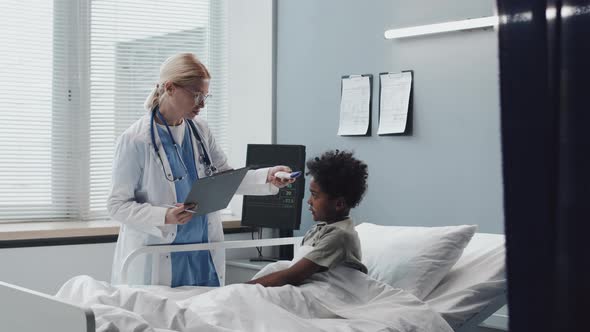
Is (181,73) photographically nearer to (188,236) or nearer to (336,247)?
(188,236)

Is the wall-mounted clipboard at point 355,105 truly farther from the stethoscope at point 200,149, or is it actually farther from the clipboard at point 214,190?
the clipboard at point 214,190

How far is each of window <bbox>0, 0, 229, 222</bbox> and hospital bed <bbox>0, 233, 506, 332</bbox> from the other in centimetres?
145

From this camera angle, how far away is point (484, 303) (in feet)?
7.55

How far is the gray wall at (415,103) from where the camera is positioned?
9.79ft

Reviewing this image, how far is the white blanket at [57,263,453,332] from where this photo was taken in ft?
5.52

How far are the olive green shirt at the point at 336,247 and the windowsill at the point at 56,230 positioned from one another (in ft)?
4.98

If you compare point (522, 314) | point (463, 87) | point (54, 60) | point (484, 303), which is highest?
point (54, 60)

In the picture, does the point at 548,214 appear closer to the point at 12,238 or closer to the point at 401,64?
the point at 401,64

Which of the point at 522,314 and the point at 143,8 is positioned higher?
the point at 143,8

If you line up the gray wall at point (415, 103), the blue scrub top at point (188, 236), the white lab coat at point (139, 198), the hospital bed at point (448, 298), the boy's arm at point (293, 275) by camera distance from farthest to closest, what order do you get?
the gray wall at point (415, 103), the blue scrub top at point (188, 236), the white lab coat at point (139, 198), the boy's arm at point (293, 275), the hospital bed at point (448, 298)

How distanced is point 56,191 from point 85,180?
0.51ft

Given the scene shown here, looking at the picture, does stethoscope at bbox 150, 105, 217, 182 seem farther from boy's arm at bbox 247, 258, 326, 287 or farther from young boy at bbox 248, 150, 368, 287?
boy's arm at bbox 247, 258, 326, 287

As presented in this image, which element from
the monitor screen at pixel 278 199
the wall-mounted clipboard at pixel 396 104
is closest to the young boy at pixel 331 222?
the wall-mounted clipboard at pixel 396 104

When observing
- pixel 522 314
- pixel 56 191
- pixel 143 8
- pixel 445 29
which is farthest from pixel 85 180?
pixel 522 314
